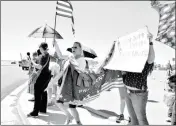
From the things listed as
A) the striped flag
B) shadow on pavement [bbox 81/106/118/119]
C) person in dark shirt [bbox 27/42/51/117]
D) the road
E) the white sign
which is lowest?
the road

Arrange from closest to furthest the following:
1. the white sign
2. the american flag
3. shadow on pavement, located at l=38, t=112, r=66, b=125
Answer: the american flag < the white sign < shadow on pavement, located at l=38, t=112, r=66, b=125

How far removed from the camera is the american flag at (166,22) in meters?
2.89

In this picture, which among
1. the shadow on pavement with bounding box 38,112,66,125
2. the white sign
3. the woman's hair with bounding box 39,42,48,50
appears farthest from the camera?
the woman's hair with bounding box 39,42,48,50

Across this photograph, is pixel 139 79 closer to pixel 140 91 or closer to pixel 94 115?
pixel 140 91

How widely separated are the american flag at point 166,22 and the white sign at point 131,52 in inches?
19.3

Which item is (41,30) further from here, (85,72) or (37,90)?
(85,72)

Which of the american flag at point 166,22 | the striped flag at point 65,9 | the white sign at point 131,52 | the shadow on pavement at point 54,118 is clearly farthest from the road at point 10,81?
the american flag at point 166,22

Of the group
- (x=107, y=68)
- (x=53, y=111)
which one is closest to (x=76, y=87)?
(x=107, y=68)

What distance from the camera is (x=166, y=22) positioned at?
2.93 metres

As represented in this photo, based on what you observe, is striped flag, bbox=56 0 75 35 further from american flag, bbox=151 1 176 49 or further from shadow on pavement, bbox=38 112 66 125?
american flag, bbox=151 1 176 49

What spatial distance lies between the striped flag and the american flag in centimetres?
414

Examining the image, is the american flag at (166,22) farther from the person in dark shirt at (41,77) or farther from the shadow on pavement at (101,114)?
the shadow on pavement at (101,114)

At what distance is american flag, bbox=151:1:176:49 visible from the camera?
9.47 feet

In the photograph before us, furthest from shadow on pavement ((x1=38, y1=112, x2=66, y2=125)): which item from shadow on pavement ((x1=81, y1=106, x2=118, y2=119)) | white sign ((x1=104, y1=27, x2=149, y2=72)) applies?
white sign ((x1=104, y1=27, x2=149, y2=72))
